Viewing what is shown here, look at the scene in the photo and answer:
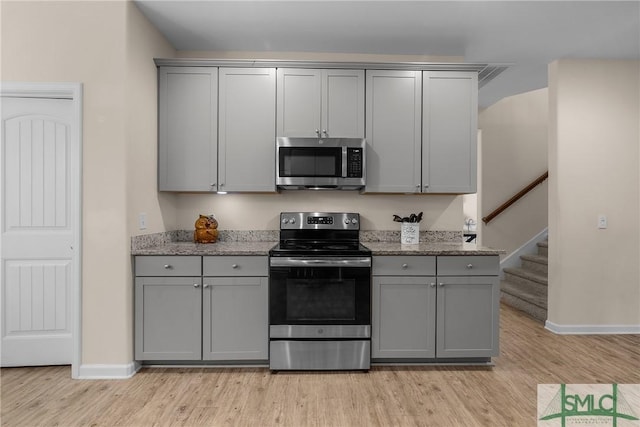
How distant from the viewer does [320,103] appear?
3.26 metres

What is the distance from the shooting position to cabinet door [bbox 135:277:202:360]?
2842 mm

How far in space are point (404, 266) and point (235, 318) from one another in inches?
51.4

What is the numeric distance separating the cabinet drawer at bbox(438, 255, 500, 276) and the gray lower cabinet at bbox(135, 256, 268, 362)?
4.34 ft

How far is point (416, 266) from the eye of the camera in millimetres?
2939

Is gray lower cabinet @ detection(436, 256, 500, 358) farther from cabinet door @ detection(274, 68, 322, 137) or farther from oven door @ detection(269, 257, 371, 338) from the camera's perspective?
cabinet door @ detection(274, 68, 322, 137)

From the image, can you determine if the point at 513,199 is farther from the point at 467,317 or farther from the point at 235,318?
the point at 235,318

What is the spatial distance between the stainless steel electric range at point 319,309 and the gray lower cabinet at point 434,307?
0.12m

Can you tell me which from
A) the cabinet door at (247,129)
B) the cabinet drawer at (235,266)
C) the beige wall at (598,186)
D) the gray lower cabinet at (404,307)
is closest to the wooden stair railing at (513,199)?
the beige wall at (598,186)

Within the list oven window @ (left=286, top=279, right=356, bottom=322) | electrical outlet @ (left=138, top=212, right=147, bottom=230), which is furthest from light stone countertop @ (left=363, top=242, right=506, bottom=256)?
electrical outlet @ (left=138, top=212, right=147, bottom=230)

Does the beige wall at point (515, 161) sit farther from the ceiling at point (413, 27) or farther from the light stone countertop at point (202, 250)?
the light stone countertop at point (202, 250)

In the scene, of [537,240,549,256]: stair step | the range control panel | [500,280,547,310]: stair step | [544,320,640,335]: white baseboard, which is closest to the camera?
the range control panel

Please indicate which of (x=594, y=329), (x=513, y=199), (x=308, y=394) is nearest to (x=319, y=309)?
(x=308, y=394)

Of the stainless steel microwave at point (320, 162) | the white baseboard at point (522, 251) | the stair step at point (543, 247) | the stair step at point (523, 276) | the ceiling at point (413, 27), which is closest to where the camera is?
the ceiling at point (413, 27)
